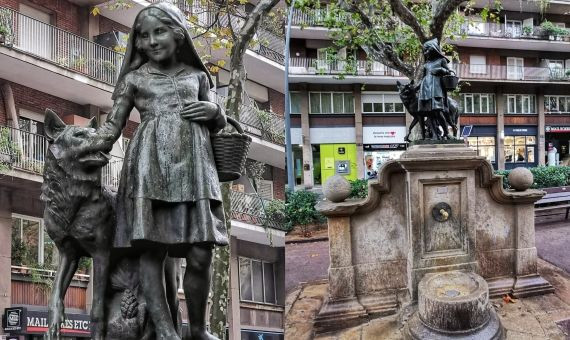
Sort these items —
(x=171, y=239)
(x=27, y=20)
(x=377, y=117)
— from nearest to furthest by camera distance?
(x=171, y=239)
(x=27, y=20)
(x=377, y=117)

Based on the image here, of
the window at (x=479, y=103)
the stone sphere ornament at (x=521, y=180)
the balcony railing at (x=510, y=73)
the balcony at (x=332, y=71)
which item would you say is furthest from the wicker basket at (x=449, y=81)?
the window at (x=479, y=103)

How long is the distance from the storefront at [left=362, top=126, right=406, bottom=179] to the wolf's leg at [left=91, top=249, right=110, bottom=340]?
16221mm

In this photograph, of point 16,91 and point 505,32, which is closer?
point 16,91

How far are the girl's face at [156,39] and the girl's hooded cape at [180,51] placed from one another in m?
0.07

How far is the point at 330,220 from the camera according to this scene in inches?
353

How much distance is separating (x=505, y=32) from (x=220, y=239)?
25.5 metres

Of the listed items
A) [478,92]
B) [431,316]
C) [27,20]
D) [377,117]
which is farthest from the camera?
[478,92]

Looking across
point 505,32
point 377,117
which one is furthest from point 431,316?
point 505,32

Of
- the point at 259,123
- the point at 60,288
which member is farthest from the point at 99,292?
the point at 259,123

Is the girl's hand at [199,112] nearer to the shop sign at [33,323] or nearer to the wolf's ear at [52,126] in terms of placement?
the wolf's ear at [52,126]

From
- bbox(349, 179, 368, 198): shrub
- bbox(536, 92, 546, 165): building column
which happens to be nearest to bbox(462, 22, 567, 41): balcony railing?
bbox(536, 92, 546, 165): building column

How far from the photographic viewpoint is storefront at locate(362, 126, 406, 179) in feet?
65.3

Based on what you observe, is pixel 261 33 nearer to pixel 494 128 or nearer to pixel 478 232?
pixel 478 232

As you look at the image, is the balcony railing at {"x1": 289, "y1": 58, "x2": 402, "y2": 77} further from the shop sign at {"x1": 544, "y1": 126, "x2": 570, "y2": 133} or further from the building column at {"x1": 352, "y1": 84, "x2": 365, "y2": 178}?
the shop sign at {"x1": 544, "y1": 126, "x2": 570, "y2": 133}
